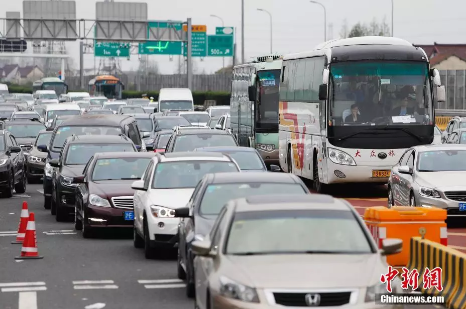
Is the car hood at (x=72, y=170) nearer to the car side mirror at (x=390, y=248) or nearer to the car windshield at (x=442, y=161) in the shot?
the car windshield at (x=442, y=161)

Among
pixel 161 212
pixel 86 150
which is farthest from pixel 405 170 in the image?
pixel 86 150

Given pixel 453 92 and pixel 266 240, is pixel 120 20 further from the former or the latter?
pixel 266 240

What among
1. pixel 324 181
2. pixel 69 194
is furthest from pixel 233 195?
pixel 324 181

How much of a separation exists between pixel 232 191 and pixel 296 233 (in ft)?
11.5

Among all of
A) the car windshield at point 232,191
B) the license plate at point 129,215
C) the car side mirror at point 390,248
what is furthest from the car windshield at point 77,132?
the car side mirror at point 390,248

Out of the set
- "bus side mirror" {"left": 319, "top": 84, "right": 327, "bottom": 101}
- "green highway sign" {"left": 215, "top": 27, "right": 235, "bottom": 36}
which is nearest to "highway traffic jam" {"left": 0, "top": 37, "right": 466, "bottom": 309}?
"bus side mirror" {"left": 319, "top": 84, "right": 327, "bottom": 101}

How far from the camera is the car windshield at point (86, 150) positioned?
2482 cm

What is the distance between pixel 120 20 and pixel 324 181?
2317 inches

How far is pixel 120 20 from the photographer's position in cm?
8569

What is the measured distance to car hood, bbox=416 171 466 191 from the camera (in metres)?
20.9

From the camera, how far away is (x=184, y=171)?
1811cm

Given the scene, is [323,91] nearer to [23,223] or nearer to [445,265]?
[23,223]

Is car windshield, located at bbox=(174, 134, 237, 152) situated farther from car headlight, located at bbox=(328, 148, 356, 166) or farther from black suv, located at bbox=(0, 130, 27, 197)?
black suv, located at bbox=(0, 130, 27, 197)

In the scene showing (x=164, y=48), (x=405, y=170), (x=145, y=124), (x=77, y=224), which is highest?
(x=164, y=48)
